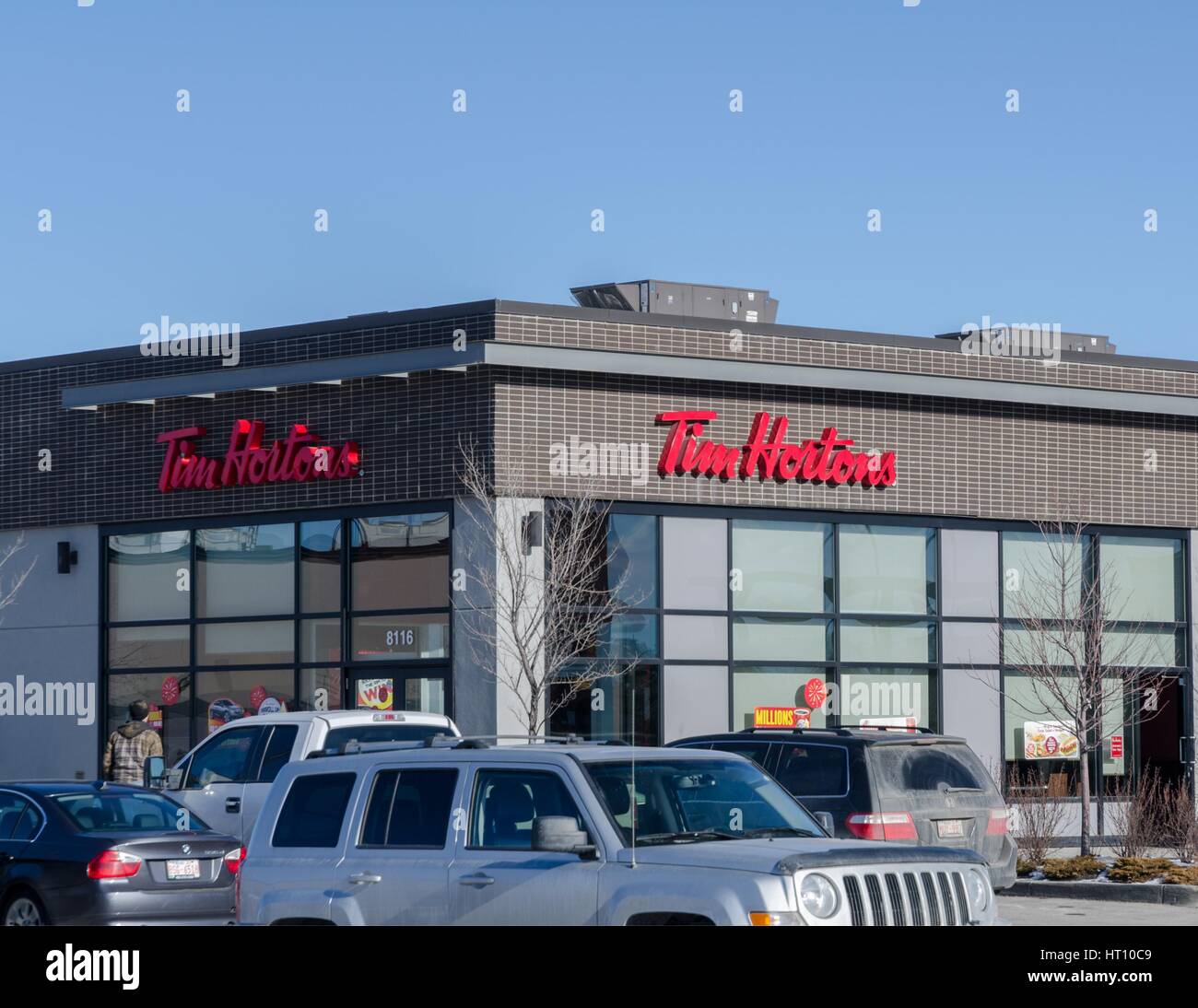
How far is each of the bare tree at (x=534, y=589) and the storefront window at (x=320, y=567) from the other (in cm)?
227

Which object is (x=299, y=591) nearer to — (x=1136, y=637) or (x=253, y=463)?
(x=253, y=463)

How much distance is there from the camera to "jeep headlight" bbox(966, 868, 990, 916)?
958 cm

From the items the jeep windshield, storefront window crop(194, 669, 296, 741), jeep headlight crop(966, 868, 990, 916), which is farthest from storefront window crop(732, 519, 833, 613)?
jeep headlight crop(966, 868, 990, 916)

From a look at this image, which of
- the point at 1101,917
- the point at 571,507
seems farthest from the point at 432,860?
the point at 571,507

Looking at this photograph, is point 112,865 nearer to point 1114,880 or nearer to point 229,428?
point 1114,880

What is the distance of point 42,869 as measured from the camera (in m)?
14.3

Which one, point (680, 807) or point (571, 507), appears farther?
point (571, 507)

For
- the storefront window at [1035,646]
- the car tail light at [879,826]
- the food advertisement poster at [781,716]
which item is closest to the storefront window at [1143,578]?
the storefront window at [1035,646]

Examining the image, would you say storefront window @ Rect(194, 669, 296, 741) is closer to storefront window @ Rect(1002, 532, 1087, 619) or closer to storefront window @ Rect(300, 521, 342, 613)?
storefront window @ Rect(300, 521, 342, 613)

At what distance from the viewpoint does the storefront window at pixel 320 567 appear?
2480 centimetres

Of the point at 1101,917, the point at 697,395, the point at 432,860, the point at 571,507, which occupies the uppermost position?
the point at 697,395

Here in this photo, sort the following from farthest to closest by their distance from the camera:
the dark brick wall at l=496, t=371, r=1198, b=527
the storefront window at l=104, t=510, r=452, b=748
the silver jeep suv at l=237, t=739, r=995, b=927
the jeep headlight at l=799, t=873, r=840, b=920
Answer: the storefront window at l=104, t=510, r=452, b=748 → the dark brick wall at l=496, t=371, r=1198, b=527 → the silver jeep suv at l=237, t=739, r=995, b=927 → the jeep headlight at l=799, t=873, r=840, b=920
